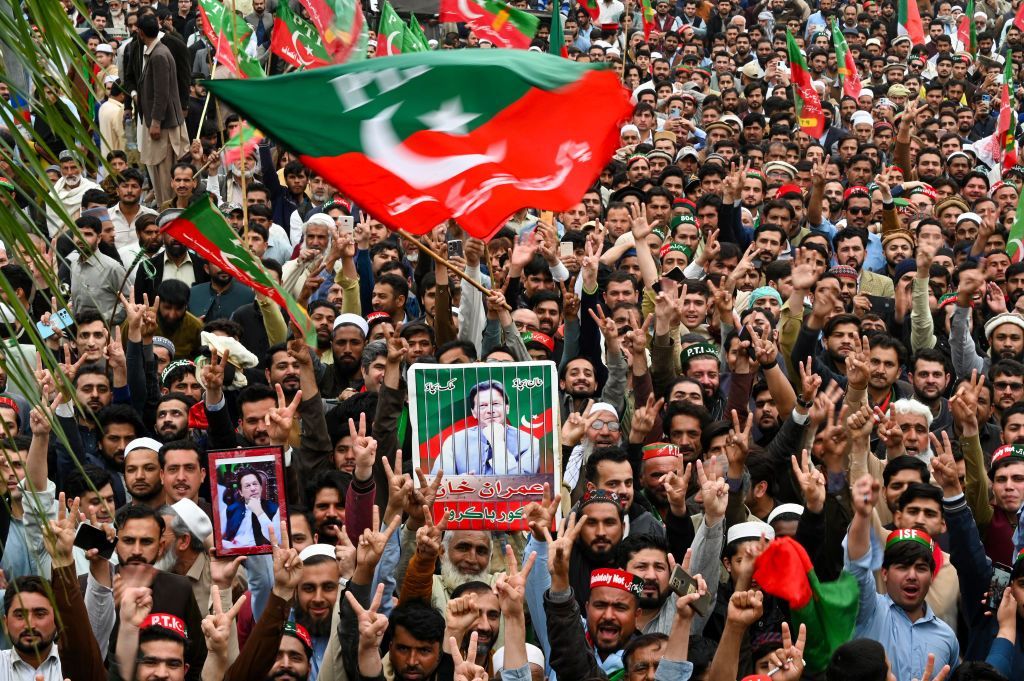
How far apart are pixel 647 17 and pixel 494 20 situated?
643cm

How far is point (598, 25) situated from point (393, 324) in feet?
44.5

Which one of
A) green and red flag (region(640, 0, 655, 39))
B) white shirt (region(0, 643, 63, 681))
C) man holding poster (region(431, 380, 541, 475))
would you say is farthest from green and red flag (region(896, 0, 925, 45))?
white shirt (region(0, 643, 63, 681))

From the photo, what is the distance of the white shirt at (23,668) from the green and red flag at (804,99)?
12.9 m

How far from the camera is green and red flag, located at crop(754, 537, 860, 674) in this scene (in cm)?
639

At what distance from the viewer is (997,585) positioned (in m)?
6.94

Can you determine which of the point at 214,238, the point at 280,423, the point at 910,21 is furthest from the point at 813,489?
the point at 910,21

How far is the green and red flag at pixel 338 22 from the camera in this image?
13.5 meters

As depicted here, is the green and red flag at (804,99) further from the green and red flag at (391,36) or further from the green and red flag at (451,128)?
the green and red flag at (451,128)

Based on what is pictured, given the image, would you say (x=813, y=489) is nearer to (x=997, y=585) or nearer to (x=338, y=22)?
(x=997, y=585)

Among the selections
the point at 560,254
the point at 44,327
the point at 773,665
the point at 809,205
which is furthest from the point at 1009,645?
the point at 809,205

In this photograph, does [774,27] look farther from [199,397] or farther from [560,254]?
[199,397]

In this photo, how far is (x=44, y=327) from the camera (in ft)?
33.7

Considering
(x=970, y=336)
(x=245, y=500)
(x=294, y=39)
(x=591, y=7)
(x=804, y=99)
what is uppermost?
(x=591, y=7)

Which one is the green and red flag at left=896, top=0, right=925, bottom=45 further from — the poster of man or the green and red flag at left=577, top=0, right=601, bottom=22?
the poster of man
